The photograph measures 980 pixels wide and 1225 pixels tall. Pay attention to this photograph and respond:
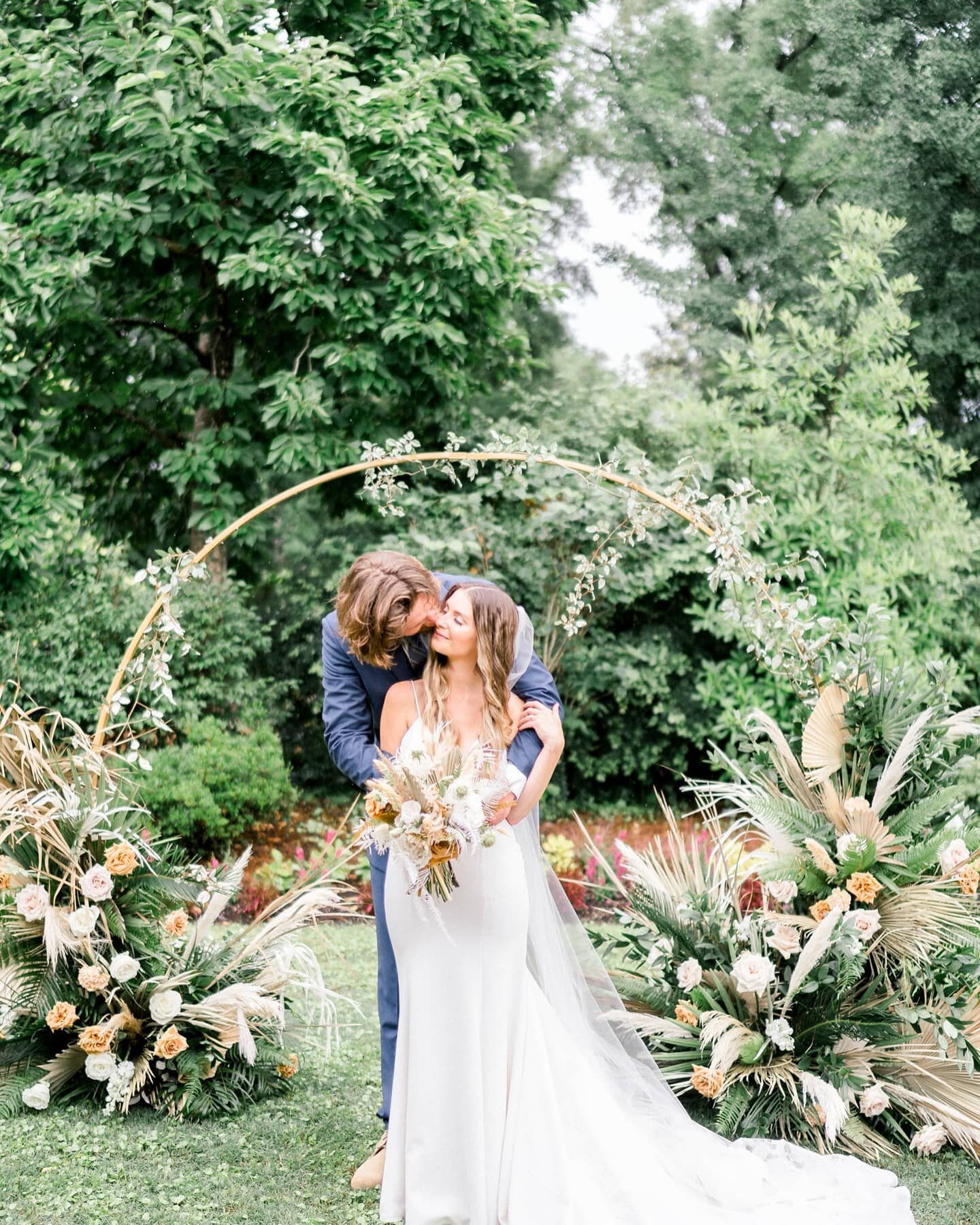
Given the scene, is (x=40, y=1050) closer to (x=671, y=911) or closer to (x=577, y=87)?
(x=671, y=911)

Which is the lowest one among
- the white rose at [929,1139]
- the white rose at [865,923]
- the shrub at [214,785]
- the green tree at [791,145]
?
the shrub at [214,785]

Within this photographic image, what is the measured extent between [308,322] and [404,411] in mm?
1296

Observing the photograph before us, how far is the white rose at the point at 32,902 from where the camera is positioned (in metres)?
4.39

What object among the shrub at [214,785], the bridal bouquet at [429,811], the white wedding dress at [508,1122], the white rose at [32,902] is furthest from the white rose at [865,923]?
the shrub at [214,785]

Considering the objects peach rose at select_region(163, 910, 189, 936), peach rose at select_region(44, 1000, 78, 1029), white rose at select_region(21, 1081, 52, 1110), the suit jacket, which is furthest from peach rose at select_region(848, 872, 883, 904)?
white rose at select_region(21, 1081, 52, 1110)

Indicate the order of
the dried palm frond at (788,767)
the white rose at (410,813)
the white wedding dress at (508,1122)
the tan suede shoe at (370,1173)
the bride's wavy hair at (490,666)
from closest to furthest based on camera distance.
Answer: the white rose at (410,813), the white wedding dress at (508,1122), the bride's wavy hair at (490,666), the tan suede shoe at (370,1173), the dried palm frond at (788,767)

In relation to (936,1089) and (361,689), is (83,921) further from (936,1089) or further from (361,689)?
(936,1089)

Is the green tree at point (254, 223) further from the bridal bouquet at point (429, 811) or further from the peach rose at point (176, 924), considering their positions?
the bridal bouquet at point (429, 811)

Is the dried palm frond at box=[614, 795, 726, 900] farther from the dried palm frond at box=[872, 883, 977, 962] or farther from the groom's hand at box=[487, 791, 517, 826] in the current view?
the groom's hand at box=[487, 791, 517, 826]

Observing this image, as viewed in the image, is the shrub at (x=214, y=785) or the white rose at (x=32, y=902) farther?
the shrub at (x=214, y=785)

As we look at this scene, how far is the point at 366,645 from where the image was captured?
3898 millimetres

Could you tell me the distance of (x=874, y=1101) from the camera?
415cm

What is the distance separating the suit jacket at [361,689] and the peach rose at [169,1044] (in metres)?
1.18

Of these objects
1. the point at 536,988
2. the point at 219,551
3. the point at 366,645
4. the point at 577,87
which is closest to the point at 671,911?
the point at 536,988
